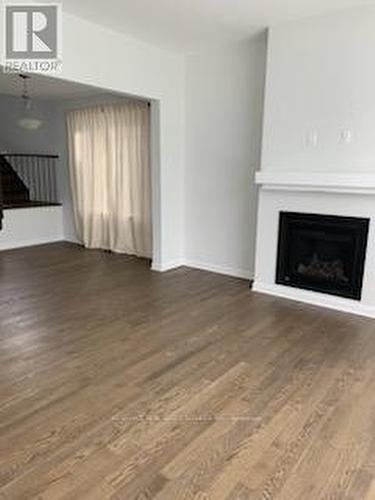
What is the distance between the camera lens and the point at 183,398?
245cm

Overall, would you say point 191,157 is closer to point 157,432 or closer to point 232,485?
point 157,432

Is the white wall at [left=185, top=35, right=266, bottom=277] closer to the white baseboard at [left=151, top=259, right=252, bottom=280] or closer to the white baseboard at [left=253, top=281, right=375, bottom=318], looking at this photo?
the white baseboard at [left=151, top=259, right=252, bottom=280]

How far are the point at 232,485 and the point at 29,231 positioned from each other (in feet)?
19.8

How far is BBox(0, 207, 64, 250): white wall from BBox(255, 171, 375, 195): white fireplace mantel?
430 centimetres

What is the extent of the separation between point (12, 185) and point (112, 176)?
111 inches

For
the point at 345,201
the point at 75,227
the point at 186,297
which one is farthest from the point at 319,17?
the point at 75,227

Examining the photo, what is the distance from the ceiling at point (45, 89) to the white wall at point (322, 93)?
2380 millimetres

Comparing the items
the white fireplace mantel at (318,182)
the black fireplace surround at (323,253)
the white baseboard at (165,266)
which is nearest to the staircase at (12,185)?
the white baseboard at (165,266)

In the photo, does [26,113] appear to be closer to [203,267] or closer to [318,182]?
[203,267]

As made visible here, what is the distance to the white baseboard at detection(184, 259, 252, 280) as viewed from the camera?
5.01m

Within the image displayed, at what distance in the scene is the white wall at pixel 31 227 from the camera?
655 cm

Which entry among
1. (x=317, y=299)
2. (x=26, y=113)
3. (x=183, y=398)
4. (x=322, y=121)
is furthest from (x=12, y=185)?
(x=183, y=398)

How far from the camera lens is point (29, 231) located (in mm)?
6875

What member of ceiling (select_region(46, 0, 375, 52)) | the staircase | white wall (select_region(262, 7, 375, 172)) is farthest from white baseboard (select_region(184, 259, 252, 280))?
the staircase
